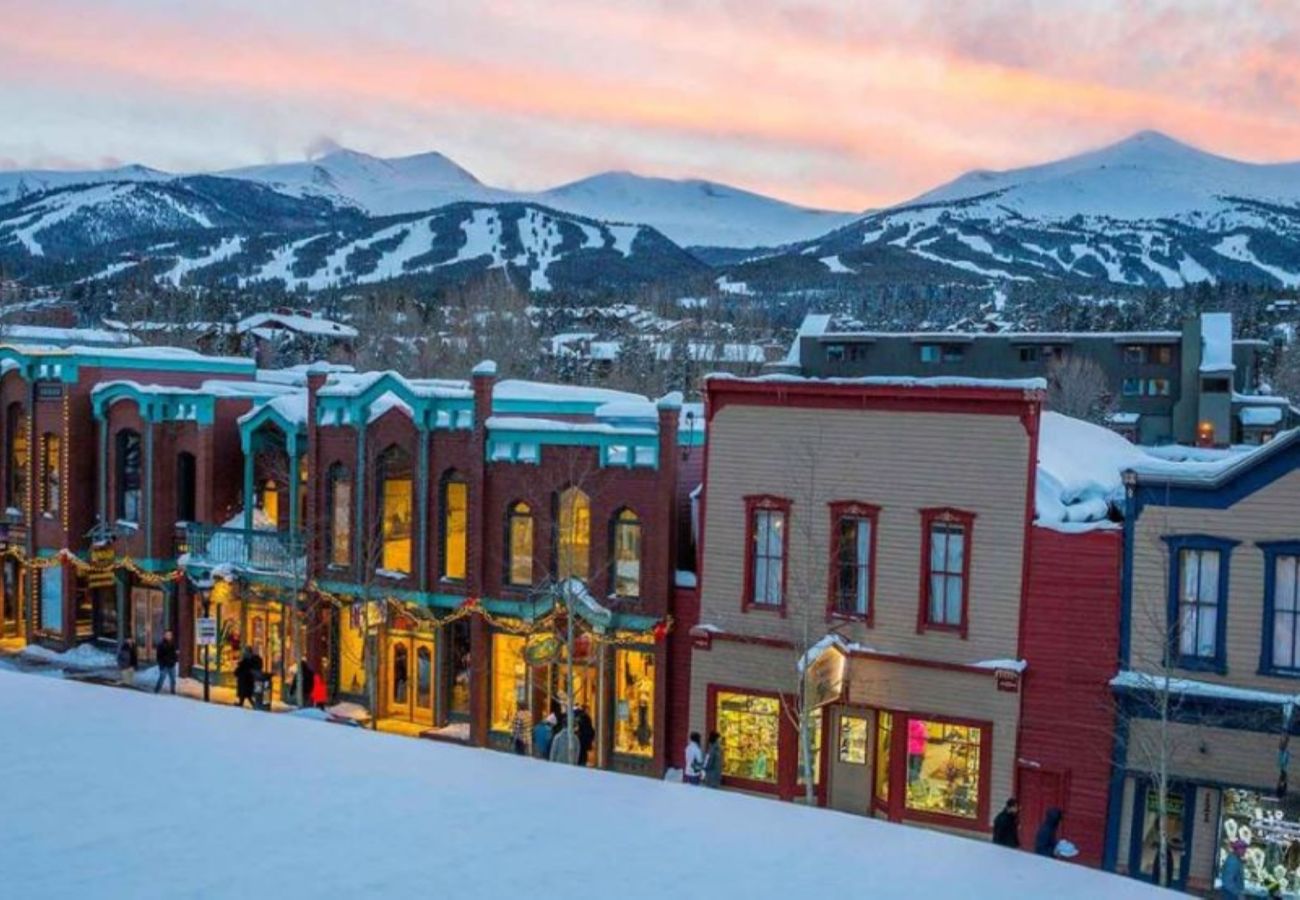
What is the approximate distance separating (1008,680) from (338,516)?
52.0ft

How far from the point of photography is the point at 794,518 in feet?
76.9

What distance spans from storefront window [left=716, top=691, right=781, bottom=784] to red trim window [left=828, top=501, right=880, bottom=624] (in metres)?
2.27

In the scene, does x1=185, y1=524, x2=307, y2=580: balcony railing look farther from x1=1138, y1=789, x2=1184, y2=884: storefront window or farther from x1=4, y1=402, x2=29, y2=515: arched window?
x1=1138, y1=789, x2=1184, y2=884: storefront window

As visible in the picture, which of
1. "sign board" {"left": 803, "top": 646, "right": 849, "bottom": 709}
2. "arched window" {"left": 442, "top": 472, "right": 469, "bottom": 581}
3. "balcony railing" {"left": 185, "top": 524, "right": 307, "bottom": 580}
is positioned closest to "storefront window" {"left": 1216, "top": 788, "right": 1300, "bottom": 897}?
"sign board" {"left": 803, "top": 646, "right": 849, "bottom": 709}

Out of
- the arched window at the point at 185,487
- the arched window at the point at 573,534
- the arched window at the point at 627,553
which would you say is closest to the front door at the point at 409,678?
the arched window at the point at 573,534

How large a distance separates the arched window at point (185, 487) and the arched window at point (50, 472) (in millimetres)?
4097

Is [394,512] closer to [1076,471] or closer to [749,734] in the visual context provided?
[749,734]

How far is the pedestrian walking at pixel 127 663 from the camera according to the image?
3034cm

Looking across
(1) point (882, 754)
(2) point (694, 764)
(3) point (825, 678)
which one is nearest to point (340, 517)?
(2) point (694, 764)

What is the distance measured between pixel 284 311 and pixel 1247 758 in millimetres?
128775

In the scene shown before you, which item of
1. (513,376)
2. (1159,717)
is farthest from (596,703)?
(513,376)

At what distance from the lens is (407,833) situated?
9062 millimetres

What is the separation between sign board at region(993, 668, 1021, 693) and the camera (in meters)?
21.1

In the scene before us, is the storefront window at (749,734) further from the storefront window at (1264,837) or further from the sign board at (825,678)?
the storefront window at (1264,837)
